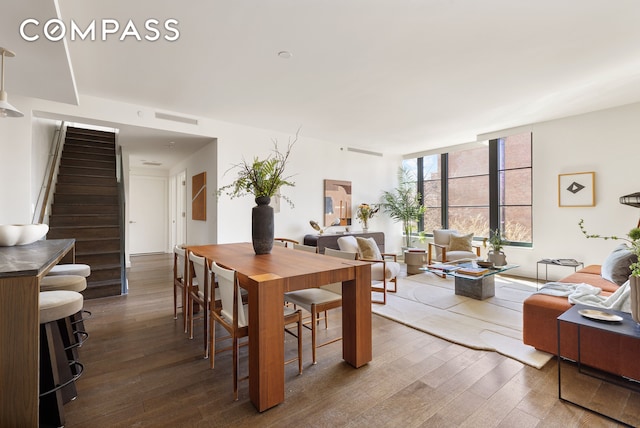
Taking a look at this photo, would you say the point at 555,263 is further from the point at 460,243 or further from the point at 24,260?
the point at 24,260

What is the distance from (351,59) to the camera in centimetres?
301

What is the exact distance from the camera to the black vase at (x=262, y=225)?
2.76 metres

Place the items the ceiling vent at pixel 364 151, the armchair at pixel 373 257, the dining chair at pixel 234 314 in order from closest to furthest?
the dining chair at pixel 234 314, the armchair at pixel 373 257, the ceiling vent at pixel 364 151

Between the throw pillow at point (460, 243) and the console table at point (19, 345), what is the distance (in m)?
5.62

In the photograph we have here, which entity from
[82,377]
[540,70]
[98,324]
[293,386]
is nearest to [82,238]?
[98,324]

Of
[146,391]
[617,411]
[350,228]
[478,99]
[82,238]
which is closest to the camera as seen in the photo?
[617,411]

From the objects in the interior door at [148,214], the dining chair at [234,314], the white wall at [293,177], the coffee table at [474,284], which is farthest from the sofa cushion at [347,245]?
the interior door at [148,214]

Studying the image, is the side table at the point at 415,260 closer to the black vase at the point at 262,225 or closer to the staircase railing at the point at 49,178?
the black vase at the point at 262,225

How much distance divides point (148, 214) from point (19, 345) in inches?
319

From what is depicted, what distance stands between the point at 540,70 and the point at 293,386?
3989mm

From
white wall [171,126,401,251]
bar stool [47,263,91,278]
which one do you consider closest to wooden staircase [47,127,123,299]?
white wall [171,126,401,251]

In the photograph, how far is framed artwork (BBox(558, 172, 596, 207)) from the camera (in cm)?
455

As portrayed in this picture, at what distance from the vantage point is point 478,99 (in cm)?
407

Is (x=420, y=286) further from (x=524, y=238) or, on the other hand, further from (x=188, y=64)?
(x=188, y=64)
